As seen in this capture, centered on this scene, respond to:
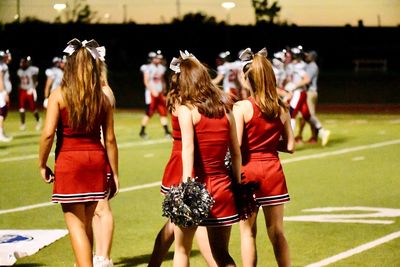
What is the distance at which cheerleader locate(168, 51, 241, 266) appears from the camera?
680 centimetres

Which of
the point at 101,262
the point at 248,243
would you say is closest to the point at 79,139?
the point at 248,243

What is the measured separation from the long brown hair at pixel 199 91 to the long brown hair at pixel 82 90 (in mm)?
606

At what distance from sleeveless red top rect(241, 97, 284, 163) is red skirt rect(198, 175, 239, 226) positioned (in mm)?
787

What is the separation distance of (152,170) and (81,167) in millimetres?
9342

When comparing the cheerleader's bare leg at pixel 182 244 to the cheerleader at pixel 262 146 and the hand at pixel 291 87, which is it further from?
the hand at pixel 291 87

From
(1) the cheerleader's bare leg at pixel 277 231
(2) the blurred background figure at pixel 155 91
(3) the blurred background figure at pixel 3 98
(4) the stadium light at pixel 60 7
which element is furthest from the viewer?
(4) the stadium light at pixel 60 7

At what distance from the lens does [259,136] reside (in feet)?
25.0

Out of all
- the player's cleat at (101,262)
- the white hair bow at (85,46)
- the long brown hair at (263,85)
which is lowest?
the player's cleat at (101,262)

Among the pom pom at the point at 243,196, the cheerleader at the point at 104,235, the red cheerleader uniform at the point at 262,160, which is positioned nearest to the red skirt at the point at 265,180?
the red cheerleader uniform at the point at 262,160

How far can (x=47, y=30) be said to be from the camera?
5434 centimetres

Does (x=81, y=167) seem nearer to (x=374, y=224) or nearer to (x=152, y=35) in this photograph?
(x=374, y=224)

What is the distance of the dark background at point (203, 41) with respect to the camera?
5375 centimetres

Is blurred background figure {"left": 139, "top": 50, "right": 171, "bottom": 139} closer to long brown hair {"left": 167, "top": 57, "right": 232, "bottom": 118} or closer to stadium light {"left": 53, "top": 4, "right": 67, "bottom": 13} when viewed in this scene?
long brown hair {"left": 167, "top": 57, "right": 232, "bottom": 118}

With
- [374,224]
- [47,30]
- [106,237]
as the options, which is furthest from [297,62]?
[47,30]
